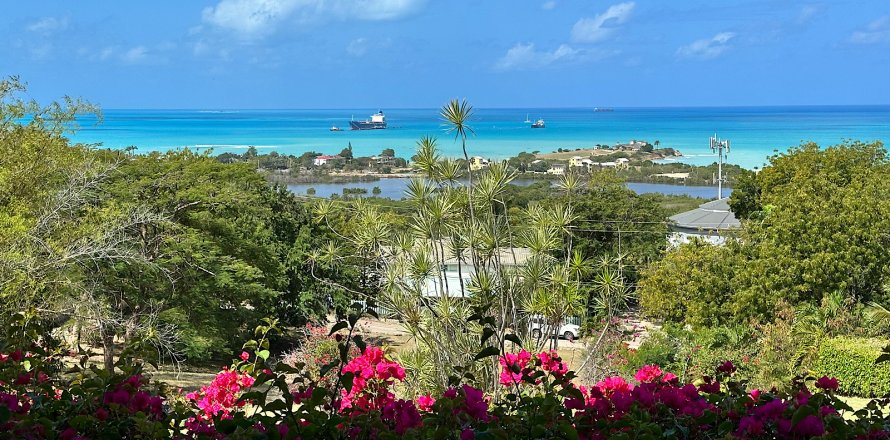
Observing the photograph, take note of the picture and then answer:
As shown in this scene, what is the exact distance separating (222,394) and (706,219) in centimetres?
2985

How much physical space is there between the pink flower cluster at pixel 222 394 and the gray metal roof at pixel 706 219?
26259 mm

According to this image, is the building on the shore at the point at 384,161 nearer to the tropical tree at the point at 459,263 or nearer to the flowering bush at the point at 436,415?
the tropical tree at the point at 459,263

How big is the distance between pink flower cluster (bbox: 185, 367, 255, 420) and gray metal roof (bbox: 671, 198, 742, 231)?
86.2ft

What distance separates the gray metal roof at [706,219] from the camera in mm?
29578

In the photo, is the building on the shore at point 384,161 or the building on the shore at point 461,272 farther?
the building on the shore at point 384,161

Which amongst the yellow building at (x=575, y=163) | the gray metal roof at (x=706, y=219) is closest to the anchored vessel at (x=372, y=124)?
the yellow building at (x=575, y=163)

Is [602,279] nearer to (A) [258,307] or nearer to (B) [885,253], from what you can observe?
(B) [885,253]

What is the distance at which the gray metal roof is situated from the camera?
29.6 m

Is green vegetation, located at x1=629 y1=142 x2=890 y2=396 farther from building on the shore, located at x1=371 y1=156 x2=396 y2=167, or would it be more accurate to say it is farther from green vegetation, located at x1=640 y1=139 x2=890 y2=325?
building on the shore, located at x1=371 y1=156 x2=396 y2=167

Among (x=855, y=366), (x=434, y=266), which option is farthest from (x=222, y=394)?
(x=855, y=366)

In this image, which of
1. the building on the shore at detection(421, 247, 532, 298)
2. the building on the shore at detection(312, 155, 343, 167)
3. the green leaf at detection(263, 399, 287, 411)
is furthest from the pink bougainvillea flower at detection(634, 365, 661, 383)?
the building on the shore at detection(312, 155, 343, 167)

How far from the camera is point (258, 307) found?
19.8m

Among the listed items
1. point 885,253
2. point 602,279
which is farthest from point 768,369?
point 602,279

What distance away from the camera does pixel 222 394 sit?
3.26 meters
